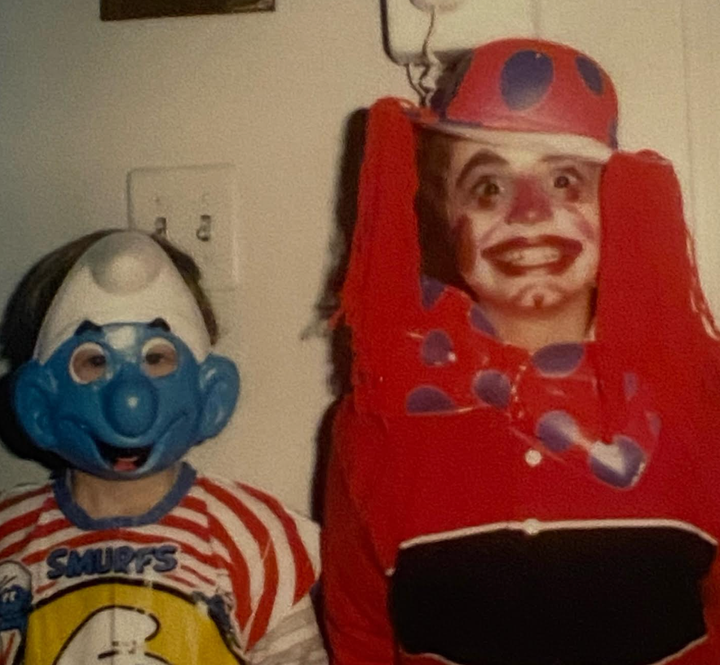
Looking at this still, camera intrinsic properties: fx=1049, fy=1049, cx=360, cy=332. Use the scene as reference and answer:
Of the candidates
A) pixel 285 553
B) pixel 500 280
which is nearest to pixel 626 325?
pixel 500 280

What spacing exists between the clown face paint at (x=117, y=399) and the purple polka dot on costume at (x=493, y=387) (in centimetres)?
22

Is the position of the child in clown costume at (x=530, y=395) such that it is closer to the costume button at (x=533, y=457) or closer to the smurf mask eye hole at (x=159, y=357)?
the costume button at (x=533, y=457)

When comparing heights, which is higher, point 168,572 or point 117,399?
point 117,399

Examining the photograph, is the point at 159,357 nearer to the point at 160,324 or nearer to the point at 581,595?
the point at 160,324

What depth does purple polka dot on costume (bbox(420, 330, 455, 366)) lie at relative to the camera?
2.60 feet

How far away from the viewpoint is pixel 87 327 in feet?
2.68

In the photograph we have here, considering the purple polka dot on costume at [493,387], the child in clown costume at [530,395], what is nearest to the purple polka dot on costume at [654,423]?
the child in clown costume at [530,395]

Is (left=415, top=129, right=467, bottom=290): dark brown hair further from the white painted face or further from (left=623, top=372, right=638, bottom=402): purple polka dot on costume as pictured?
(left=623, top=372, right=638, bottom=402): purple polka dot on costume

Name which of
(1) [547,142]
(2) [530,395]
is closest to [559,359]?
(2) [530,395]

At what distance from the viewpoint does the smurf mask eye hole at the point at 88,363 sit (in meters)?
0.81

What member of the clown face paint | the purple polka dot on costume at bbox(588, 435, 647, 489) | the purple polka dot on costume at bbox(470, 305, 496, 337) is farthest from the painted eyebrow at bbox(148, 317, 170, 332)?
the purple polka dot on costume at bbox(588, 435, 647, 489)

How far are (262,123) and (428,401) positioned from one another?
0.36 m

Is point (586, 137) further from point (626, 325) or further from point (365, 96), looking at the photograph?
point (365, 96)

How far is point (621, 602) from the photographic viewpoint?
750 mm
